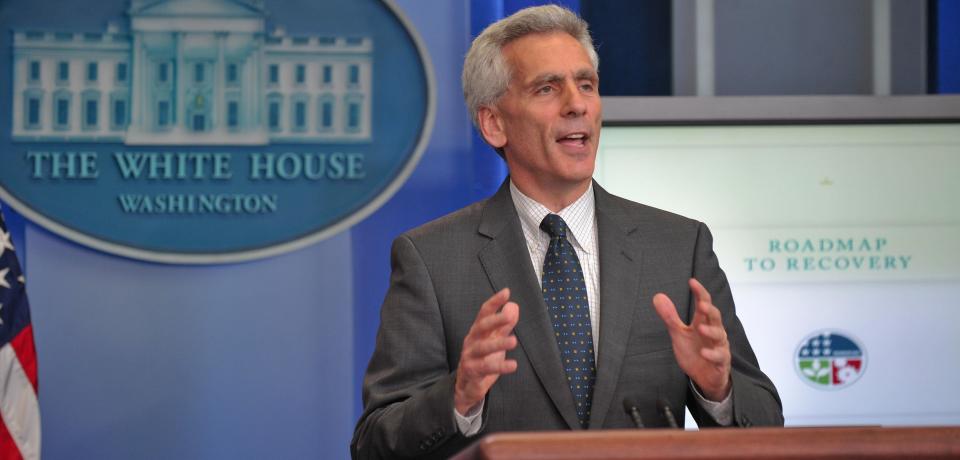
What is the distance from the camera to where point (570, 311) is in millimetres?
1924

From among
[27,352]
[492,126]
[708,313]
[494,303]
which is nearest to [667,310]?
[708,313]

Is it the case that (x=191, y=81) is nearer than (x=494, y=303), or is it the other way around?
(x=494, y=303)

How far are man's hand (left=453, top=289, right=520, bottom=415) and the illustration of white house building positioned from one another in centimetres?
147

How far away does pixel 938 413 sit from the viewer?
10.2 ft

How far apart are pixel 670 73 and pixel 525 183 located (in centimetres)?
135

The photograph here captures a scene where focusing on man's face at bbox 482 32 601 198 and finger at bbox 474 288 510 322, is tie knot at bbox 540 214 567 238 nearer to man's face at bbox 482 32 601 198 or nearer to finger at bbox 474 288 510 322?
man's face at bbox 482 32 601 198

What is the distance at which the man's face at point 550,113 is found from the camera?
2.03m

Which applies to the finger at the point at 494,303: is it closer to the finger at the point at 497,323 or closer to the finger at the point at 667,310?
the finger at the point at 497,323

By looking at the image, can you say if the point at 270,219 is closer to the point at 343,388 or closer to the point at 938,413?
the point at 343,388

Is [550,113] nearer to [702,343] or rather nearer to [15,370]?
[702,343]

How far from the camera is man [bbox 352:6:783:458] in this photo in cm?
181

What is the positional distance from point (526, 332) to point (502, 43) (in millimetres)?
571

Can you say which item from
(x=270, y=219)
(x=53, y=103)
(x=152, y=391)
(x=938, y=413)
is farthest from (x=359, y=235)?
(x=938, y=413)

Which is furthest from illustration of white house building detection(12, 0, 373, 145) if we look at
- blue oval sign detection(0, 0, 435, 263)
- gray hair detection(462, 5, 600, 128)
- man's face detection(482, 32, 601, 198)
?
man's face detection(482, 32, 601, 198)
